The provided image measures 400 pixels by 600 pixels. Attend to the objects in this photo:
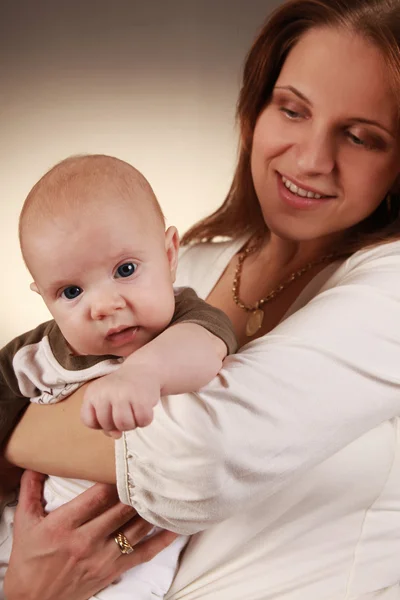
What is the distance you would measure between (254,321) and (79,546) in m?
0.59

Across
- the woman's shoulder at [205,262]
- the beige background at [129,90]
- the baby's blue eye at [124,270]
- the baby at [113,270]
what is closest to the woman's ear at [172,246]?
the baby at [113,270]

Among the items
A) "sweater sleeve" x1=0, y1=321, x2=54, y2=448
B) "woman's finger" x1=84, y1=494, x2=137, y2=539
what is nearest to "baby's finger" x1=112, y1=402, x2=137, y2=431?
"woman's finger" x1=84, y1=494, x2=137, y2=539

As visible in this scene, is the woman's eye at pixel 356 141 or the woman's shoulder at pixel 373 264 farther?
the woman's eye at pixel 356 141

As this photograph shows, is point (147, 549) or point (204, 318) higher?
point (204, 318)

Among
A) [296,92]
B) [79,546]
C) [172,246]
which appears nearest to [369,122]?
[296,92]

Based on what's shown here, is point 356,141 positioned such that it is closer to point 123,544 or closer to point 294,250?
point 294,250

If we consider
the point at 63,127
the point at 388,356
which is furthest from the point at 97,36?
the point at 388,356

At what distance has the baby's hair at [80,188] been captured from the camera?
1062 millimetres

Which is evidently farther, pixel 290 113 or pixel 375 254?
pixel 290 113

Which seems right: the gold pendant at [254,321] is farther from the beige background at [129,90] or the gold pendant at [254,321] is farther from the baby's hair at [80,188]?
the beige background at [129,90]

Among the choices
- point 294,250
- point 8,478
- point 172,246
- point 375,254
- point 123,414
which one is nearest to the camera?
point 123,414

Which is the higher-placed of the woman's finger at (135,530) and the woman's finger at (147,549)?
the woman's finger at (135,530)

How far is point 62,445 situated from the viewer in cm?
122

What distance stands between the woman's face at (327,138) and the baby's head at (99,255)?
0.40m
